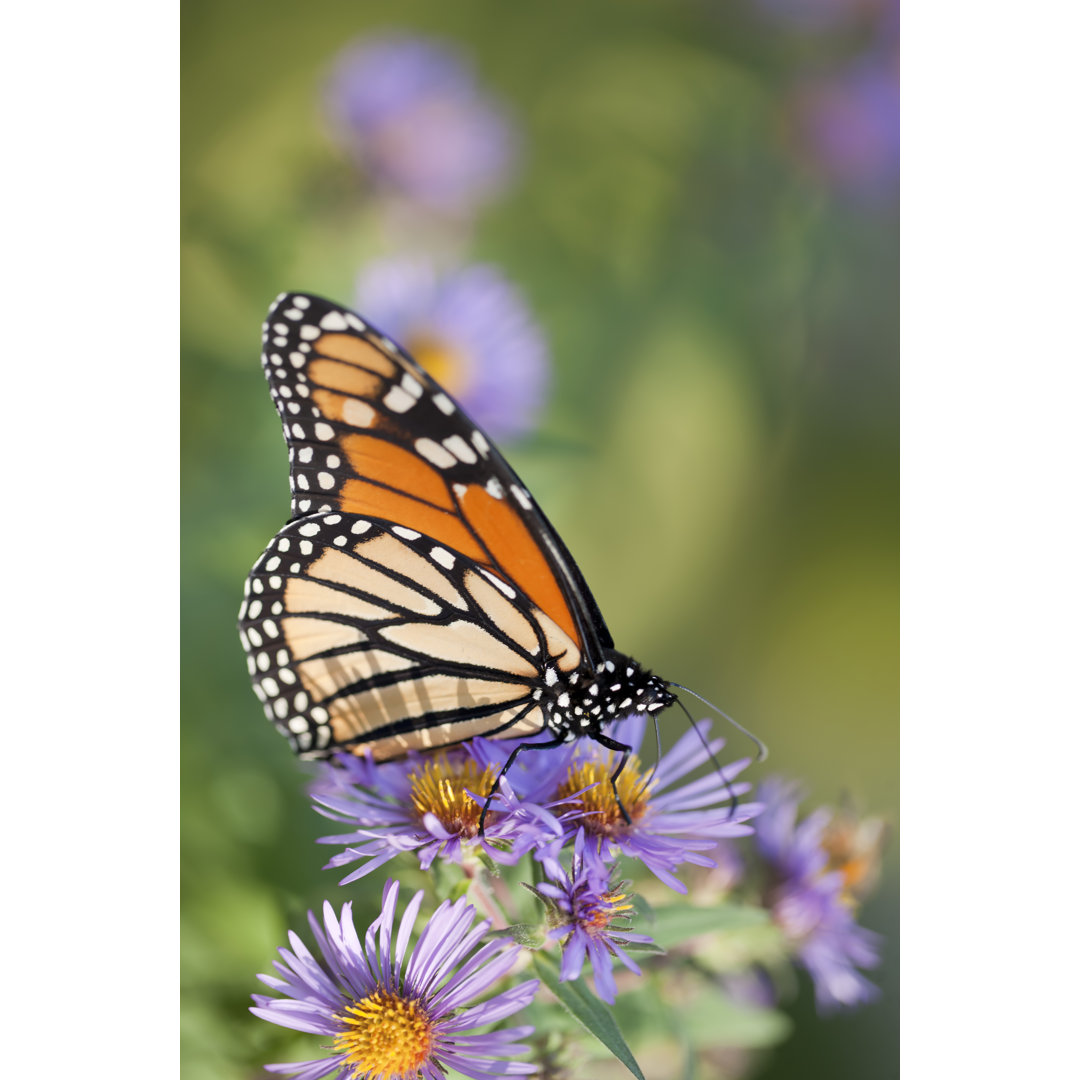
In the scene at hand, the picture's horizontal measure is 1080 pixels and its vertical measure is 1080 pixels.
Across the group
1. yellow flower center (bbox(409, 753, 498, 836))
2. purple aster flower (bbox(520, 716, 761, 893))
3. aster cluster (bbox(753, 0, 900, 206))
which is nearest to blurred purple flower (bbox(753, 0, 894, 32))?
aster cluster (bbox(753, 0, 900, 206))

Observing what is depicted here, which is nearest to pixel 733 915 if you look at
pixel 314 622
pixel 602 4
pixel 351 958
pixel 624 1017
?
pixel 624 1017

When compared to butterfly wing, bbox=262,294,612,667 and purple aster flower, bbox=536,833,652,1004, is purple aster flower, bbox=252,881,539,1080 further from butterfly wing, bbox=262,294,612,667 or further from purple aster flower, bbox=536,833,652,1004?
butterfly wing, bbox=262,294,612,667

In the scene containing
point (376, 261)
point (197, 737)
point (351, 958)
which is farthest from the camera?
point (376, 261)

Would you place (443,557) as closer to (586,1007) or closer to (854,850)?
(586,1007)

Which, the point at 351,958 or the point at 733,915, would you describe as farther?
the point at 733,915

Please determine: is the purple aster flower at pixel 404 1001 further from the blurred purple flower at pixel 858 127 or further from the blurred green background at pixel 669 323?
the blurred purple flower at pixel 858 127

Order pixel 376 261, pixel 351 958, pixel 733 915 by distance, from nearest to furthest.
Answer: pixel 351 958 < pixel 733 915 < pixel 376 261
